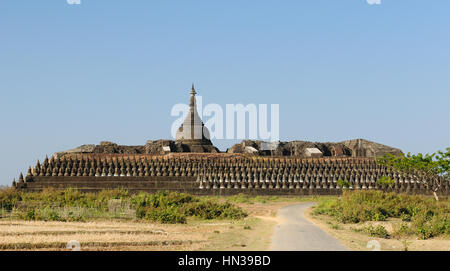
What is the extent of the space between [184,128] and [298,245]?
49.5 m

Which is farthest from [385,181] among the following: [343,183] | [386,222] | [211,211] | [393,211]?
[211,211]

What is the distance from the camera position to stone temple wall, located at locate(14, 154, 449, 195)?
47312 mm

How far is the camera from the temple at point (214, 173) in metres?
47.3

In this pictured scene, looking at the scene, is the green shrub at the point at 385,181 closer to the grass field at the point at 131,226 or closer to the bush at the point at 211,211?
the grass field at the point at 131,226

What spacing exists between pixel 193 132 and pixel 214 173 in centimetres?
1401

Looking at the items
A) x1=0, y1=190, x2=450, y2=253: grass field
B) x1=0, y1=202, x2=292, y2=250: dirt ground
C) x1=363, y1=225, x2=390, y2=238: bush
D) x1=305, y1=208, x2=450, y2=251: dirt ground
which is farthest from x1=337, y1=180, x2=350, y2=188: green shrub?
x1=363, y1=225, x2=390, y2=238: bush

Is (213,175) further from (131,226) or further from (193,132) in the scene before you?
(131,226)

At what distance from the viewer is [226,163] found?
5216 cm

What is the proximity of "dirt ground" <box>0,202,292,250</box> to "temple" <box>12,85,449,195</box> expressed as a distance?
25349 millimetres

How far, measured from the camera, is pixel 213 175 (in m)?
48.8

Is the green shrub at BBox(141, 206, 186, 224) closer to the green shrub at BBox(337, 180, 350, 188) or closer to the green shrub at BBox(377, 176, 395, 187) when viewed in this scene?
the green shrub at BBox(377, 176, 395, 187)
